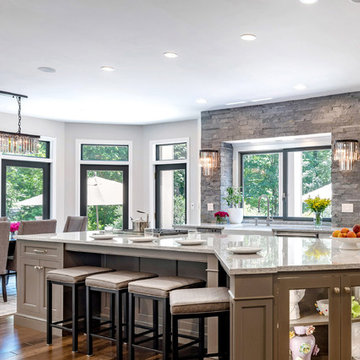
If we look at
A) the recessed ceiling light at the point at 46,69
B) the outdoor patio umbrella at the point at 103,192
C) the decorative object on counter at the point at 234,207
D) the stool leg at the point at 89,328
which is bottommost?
the stool leg at the point at 89,328

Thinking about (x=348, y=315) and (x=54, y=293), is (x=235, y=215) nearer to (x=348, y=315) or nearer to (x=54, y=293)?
(x=54, y=293)

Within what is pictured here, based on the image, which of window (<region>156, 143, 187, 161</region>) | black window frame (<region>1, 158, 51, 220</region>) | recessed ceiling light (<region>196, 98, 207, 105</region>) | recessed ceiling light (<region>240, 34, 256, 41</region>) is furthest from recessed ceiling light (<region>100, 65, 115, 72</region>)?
black window frame (<region>1, 158, 51, 220</region>)

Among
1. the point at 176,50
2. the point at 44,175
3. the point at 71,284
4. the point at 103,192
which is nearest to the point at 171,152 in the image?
the point at 44,175

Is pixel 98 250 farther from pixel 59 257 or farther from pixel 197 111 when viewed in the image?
pixel 197 111

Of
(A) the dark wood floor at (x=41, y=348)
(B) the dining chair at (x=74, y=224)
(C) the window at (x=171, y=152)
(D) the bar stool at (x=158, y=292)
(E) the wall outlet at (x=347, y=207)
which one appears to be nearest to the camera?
(D) the bar stool at (x=158, y=292)

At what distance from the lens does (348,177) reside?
5902mm

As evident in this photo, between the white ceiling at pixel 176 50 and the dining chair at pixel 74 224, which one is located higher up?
the white ceiling at pixel 176 50

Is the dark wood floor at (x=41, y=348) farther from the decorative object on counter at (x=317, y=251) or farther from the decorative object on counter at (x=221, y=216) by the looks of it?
the decorative object on counter at (x=221, y=216)

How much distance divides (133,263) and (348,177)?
126 inches

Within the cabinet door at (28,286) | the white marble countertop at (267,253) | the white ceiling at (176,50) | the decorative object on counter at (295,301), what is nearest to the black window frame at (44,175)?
the white ceiling at (176,50)

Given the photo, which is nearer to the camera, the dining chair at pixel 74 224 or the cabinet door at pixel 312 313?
the cabinet door at pixel 312 313

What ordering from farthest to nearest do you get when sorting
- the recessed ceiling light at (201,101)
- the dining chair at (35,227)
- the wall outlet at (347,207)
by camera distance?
the recessed ceiling light at (201,101)
the wall outlet at (347,207)
the dining chair at (35,227)

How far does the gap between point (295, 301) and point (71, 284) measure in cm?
198

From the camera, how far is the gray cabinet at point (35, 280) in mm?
4277
